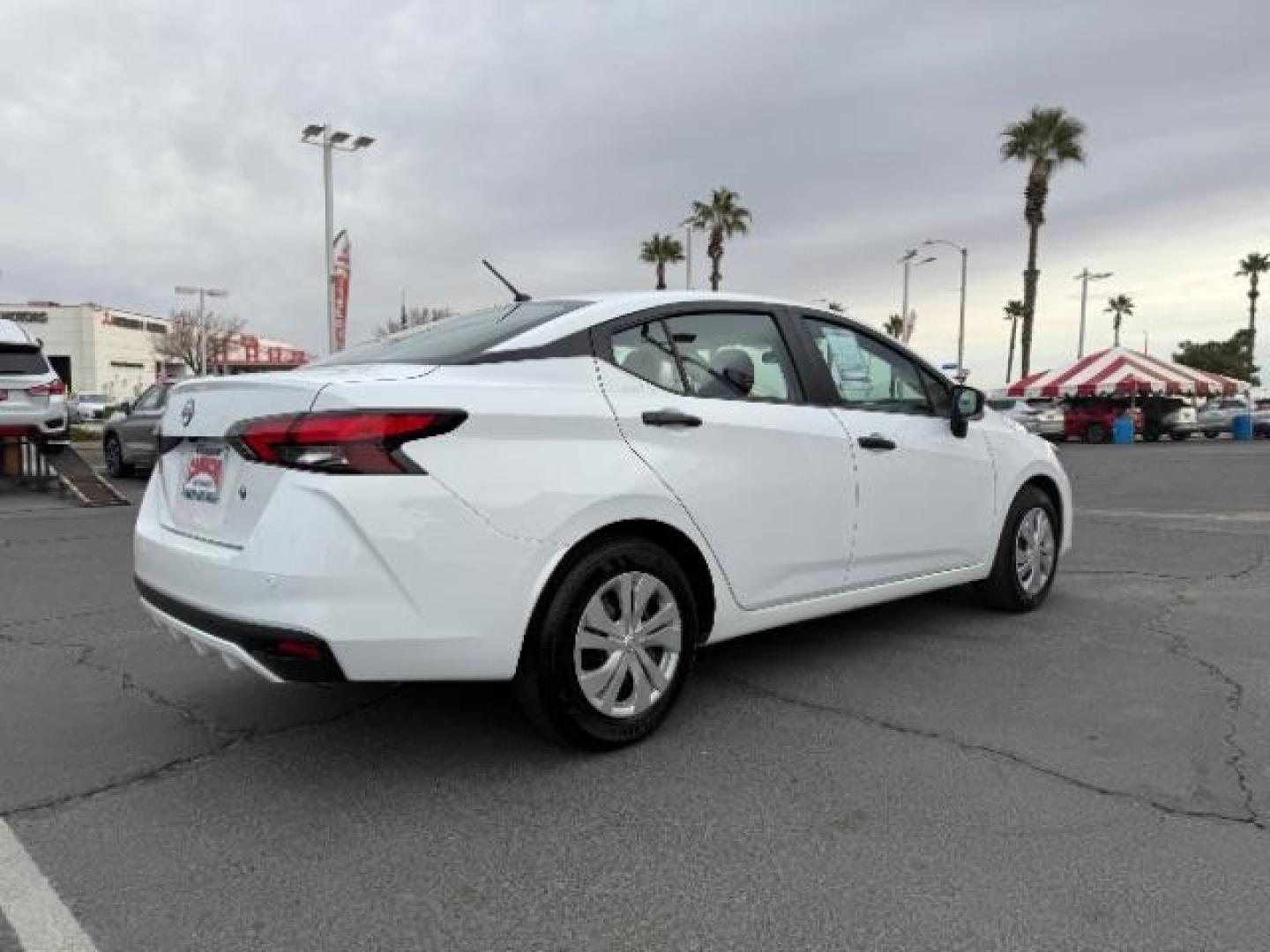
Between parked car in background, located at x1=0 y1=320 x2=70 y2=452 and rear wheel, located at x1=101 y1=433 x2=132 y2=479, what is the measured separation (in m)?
2.73

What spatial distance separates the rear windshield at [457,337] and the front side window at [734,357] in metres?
0.46

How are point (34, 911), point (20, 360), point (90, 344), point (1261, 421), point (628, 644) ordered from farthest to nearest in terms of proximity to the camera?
1. point (90, 344)
2. point (1261, 421)
3. point (20, 360)
4. point (628, 644)
5. point (34, 911)

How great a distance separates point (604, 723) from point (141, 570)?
1.75 metres

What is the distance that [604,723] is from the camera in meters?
3.27

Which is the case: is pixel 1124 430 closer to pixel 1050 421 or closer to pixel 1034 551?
pixel 1050 421

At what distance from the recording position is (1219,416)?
34188 millimetres

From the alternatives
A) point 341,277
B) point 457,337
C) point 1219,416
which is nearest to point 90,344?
point 341,277

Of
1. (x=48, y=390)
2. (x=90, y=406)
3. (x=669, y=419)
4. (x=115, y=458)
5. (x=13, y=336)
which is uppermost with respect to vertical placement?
(x=13, y=336)

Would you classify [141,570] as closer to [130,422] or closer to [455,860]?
[455,860]

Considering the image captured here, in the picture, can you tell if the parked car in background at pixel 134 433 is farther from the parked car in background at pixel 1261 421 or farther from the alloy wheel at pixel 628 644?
the parked car in background at pixel 1261 421

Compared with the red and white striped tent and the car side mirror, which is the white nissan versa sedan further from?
the red and white striped tent

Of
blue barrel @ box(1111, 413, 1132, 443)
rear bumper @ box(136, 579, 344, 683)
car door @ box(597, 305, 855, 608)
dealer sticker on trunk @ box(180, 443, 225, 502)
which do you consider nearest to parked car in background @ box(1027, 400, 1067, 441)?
blue barrel @ box(1111, 413, 1132, 443)

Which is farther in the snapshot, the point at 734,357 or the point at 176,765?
the point at 734,357

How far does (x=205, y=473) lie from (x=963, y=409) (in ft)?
11.1
